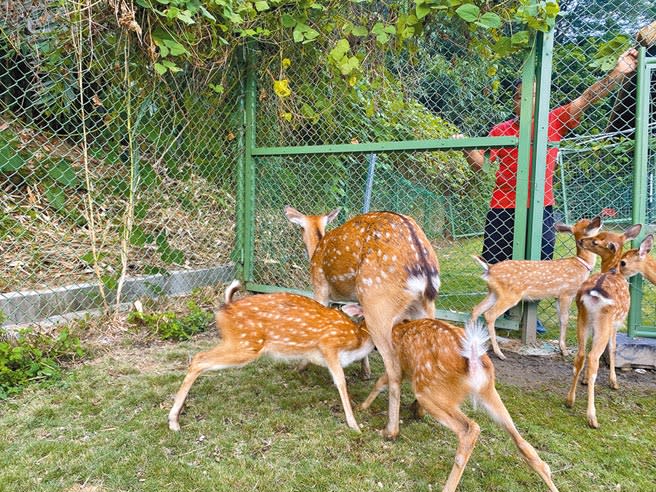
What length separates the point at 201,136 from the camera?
4.48m

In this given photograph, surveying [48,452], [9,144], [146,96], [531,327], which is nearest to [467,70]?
[531,327]

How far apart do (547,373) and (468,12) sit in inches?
99.1

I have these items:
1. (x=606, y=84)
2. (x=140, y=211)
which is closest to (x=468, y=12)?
(x=606, y=84)

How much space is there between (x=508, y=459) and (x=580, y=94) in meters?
3.01

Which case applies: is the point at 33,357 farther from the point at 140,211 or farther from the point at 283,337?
the point at 283,337

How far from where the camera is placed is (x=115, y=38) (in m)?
3.66

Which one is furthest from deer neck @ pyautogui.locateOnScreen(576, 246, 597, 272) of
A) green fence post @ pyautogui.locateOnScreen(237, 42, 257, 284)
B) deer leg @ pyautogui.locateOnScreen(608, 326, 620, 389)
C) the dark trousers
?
green fence post @ pyautogui.locateOnScreen(237, 42, 257, 284)

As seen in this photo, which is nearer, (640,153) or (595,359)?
(595,359)

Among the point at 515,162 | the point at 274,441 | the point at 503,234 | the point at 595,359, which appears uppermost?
the point at 515,162

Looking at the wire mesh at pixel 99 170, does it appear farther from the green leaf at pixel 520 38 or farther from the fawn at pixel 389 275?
the green leaf at pixel 520 38

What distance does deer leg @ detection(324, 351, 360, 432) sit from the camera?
2549 mm

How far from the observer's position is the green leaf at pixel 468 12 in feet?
11.0

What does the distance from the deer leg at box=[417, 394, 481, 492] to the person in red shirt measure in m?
2.14

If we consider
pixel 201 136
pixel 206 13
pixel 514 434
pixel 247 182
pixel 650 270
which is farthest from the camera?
pixel 247 182
